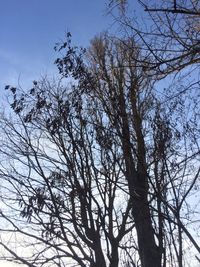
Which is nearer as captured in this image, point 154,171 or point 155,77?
point 155,77

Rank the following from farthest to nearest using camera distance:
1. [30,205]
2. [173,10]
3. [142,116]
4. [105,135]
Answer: [30,205] < [142,116] < [105,135] < [173,10]

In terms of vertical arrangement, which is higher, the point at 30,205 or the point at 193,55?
the point at 30,205

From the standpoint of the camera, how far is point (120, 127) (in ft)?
17.3

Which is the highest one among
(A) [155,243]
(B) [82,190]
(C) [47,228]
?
(B) [82,190]

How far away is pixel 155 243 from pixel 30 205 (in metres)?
2.46

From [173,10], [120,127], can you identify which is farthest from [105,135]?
[173,10]

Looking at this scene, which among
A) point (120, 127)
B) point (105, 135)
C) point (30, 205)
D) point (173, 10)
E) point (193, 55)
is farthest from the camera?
point (30, 205)

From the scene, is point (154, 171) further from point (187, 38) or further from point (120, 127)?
point (187, 38)

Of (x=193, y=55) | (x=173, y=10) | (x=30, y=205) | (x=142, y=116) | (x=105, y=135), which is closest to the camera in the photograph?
(x=173, y=10)

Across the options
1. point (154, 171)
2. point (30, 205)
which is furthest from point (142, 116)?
point (30, 205)

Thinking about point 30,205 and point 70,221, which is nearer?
point 30,205

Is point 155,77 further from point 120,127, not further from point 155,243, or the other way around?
point 155,243

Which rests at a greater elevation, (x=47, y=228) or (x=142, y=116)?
(x=142, y=116)

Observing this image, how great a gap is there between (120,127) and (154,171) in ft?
3.97
